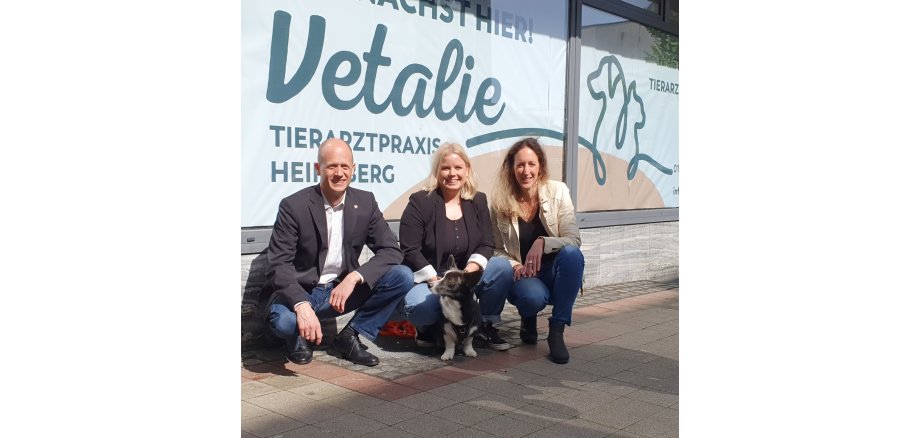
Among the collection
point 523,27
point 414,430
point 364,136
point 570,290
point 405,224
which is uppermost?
point 523,27

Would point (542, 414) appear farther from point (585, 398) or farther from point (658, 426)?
point (658, 426)

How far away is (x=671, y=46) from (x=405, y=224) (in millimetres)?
5352

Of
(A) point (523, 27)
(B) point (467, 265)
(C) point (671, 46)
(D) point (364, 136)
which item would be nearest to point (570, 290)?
(B) point (467, 265)

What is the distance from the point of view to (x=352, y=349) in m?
4.54

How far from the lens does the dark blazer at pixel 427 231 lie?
4824mm

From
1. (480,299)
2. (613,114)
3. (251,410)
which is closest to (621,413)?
(480,299)

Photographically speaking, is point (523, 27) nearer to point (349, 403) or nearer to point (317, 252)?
point (317, 252)

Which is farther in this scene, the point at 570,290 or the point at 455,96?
the point at 455,96

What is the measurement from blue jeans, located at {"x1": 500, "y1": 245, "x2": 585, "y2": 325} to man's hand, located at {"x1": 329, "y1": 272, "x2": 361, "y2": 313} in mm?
937

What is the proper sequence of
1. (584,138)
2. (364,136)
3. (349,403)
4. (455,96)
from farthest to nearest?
(584,138) → (455,96) → (364,136) → (349,403)

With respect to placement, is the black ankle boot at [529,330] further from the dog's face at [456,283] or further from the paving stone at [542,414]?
the paving stone at [542,414]

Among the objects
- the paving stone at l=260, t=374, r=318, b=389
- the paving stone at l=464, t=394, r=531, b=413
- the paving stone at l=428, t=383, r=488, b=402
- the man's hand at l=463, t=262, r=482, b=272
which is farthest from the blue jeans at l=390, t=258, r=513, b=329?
the paving stone at l=464, t=394, r=531, b=413

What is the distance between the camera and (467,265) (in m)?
4.75

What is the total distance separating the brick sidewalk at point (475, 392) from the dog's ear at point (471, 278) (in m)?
0.47
